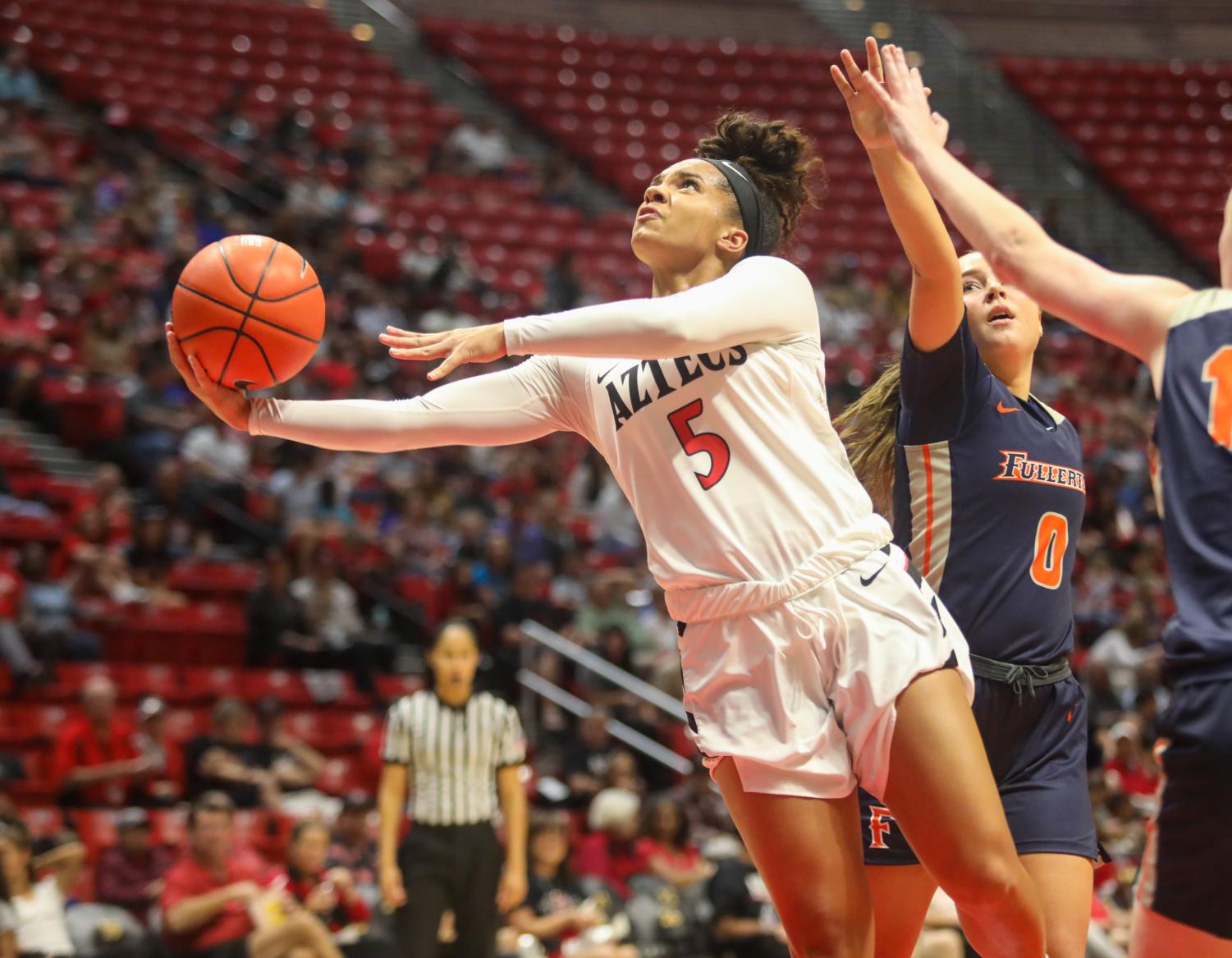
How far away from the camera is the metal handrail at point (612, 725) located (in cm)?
1084

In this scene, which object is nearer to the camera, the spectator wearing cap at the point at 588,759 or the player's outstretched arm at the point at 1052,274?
the player's outstretched arm at the point at 1052,274

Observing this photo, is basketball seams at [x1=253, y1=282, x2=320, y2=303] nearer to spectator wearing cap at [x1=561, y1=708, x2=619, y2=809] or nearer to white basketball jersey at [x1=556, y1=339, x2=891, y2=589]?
white basketball jersey at [x1=556, y1=339, x2=891, y2=589]

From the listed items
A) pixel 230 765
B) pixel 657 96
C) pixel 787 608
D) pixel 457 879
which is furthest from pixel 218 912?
pixel 657 96

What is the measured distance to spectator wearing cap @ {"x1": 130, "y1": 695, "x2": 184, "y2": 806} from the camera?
30.3 ft

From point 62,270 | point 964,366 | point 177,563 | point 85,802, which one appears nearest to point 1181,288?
point 964,366

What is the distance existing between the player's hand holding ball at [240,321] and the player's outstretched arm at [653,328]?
0.41 meters

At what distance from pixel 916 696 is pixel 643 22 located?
21.8m

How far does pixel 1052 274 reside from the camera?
2510 millimetres

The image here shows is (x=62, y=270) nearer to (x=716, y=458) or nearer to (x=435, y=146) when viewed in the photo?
(x=435, y=146)

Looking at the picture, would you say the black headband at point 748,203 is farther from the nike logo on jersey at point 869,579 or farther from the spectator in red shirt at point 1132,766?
the spectator in red shirt at point 1132,766

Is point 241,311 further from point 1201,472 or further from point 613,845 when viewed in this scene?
point 613,845

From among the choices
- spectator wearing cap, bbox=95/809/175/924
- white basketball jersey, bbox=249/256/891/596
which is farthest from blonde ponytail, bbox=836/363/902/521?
spectator wearing cap, bbox=95/809/175/924

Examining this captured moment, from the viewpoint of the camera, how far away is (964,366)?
148 inches

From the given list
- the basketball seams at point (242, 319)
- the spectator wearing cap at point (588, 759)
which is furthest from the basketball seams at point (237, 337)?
the spectator wearing cap at point (588, 759)
